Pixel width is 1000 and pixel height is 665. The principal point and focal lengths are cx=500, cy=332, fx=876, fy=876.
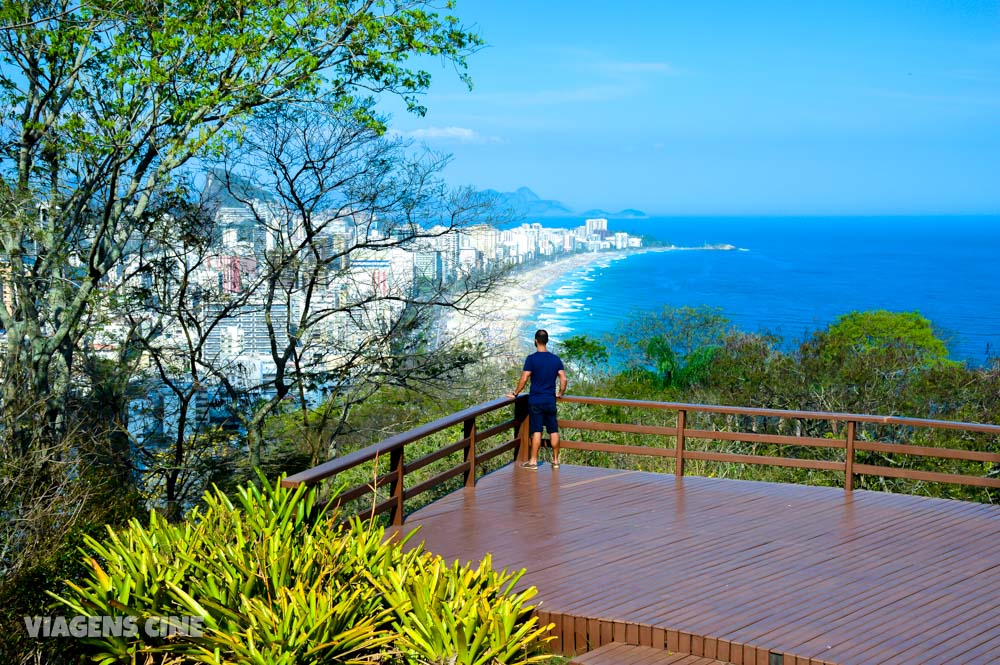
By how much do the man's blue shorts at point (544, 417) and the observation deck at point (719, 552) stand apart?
0.94ft

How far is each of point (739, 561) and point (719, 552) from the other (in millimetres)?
208

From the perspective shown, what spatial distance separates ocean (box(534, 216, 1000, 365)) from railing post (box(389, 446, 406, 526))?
35.6m

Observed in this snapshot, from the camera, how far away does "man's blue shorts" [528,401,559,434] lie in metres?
8.20

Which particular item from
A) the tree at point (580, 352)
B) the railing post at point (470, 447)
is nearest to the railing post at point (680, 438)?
the railing post at point (470, 447)

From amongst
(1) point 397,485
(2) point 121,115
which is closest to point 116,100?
(2) point 121,115

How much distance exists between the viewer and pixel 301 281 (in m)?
14.1

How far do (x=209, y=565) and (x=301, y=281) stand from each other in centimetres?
1003

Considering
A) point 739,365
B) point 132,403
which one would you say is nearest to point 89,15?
point 132,403

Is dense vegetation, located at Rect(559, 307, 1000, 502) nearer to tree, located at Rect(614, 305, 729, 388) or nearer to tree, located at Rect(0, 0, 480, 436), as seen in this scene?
tree, located at Rect(614, 305, 729, 388)

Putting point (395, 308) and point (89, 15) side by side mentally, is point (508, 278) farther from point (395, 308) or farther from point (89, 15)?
point (89, 15)

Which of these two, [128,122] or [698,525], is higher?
[128,122]

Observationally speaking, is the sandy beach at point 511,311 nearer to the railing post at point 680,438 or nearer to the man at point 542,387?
the man at point 542,387

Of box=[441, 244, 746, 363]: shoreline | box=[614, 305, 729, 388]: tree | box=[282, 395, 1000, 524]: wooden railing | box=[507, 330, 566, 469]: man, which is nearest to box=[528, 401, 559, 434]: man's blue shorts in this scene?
box=[507, 330, 566, 469]: man

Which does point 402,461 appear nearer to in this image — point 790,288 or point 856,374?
point 856,374
